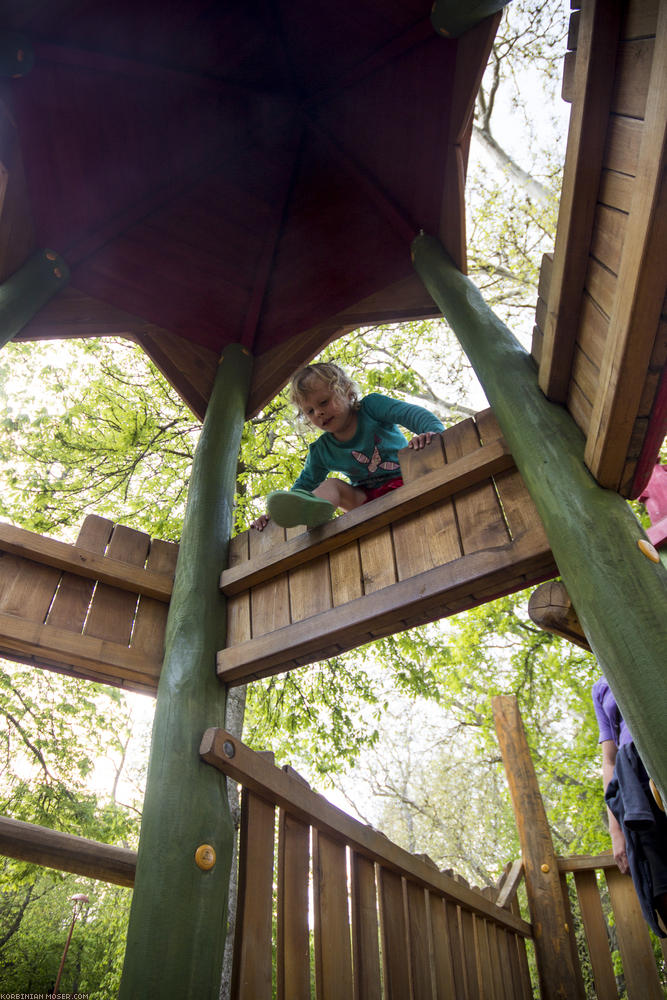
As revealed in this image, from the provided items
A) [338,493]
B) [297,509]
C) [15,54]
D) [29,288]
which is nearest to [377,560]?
[297,509]

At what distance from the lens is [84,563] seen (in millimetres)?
2527

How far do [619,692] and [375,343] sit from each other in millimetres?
9318

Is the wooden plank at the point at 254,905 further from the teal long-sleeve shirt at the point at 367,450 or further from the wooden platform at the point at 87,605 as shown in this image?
the teal long-sleeve shirt at the point at 367,450

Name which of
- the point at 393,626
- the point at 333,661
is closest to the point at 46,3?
the point at 393,626

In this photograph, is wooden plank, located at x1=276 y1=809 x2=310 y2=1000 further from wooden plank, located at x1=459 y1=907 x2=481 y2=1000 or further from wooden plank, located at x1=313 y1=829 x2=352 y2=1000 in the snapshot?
wooden plank, located at x1=459 y1=907 x2=481 y2=1000

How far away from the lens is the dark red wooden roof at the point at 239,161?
3.37 m

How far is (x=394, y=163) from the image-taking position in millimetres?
3814

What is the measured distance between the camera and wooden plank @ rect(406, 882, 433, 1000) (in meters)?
2.03

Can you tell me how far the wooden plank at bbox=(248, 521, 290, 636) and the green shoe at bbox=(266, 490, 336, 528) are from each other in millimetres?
241

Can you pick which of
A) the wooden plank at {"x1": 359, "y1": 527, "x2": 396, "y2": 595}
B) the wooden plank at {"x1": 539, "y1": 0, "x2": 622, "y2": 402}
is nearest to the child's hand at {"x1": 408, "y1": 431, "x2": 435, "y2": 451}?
the wooden plank at {"x1": 359, "y1": 527, "x2": 396, "y2": 595}

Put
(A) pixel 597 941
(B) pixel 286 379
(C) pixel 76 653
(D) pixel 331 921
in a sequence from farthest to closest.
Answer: (B) pixel 286 379 → (A) pixel 597 941 → (C) pixel 76 653 → (D) pixel 331 921

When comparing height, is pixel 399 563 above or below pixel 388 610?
above

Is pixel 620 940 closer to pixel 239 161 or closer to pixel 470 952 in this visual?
pixel 470 952

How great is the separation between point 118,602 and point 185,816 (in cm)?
101
